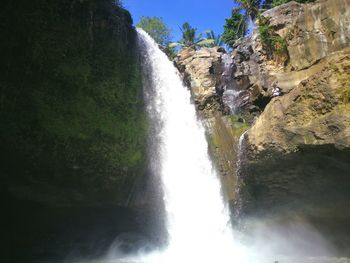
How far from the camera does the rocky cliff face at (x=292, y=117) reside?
9.24 m

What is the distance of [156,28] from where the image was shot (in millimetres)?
35969

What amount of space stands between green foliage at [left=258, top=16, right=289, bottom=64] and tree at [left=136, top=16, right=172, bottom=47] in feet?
66.0

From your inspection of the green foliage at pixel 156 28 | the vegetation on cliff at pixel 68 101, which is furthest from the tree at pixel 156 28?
the vegetation on cliff at pixel 68 101

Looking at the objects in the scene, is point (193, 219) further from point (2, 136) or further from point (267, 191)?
Answer: point (2, 136)

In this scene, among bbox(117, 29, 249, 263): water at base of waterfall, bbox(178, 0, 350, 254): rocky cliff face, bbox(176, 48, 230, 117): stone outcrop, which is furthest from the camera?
bbox(176, 48, 230, 117): stone outcrop

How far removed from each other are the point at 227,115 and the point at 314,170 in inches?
233

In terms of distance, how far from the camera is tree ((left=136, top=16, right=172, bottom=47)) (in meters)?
35.6

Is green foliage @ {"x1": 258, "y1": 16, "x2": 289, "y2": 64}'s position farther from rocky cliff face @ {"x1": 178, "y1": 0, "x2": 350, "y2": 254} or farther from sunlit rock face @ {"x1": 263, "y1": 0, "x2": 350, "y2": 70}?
sunlit rock face @ {"x1": 263, "y1": 0, "x2": 350, "y2": 70}

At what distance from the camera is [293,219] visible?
11922 mm

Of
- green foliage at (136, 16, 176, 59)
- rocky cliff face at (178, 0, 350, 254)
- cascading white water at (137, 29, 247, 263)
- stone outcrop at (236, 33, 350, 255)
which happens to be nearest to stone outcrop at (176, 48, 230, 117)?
rocky cliff face at (178, 0, 350, 254)

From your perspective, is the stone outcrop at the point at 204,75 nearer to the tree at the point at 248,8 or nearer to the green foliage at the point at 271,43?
the green foliage at the point at 271,43

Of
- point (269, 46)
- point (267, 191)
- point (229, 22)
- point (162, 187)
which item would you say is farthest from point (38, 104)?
point (229, 22)

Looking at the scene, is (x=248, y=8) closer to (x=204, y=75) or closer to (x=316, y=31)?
(x=204, y=75)

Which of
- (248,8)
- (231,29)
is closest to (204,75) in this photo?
(248,8)
